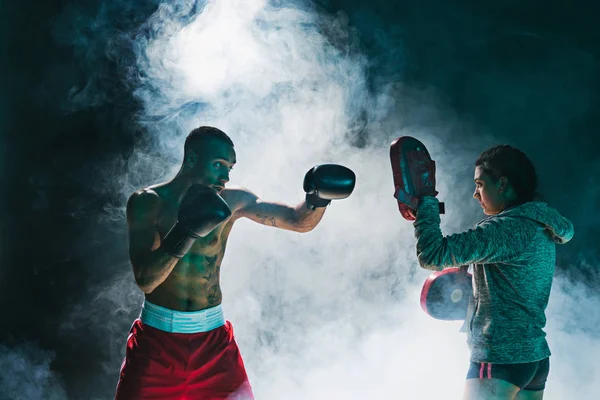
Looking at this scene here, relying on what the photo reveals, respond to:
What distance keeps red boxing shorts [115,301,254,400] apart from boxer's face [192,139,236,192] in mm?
720

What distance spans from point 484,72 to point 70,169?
3.88 m

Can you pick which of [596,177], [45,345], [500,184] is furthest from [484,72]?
[45,345]

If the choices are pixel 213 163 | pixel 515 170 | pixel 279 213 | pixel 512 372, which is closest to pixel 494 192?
pixel 515 170

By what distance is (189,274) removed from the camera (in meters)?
2.83

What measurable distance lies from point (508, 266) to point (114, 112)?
3.85m

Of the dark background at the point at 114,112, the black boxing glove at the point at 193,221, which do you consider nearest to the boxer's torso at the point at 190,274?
the black boxing glove at the point at 193,221

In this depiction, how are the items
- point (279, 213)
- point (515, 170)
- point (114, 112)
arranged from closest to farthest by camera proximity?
point (515, 170)
point (279, 213)
point (114, 112)

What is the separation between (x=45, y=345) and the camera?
15.2 feet

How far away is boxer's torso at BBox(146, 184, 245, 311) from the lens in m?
2.79

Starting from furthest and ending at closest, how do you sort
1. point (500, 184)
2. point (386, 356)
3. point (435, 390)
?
point (386, 356) < point (435, 390) < point (500, 184)

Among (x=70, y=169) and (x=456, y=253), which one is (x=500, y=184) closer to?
(x=456, y=253)

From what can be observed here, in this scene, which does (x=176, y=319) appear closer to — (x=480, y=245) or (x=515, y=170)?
(x=480, y=245)

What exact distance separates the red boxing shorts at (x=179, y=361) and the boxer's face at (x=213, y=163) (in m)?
0.72

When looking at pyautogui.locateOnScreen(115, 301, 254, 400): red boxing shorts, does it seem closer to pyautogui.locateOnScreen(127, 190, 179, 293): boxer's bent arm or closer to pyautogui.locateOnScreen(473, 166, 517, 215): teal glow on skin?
pyautogui.locateOnScreen(127, 190, 179, 293): boxer's bent arm
